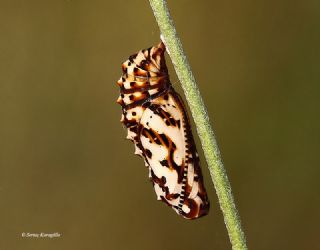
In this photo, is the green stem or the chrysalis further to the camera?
the chrysalis

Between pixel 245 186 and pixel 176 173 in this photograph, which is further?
pixel 245 186

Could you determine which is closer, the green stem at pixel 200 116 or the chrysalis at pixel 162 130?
the green stem at pixel 200 116

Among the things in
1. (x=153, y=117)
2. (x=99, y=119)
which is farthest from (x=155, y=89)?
(x=99, y=119)

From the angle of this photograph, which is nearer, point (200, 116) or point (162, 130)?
point (200, 116)

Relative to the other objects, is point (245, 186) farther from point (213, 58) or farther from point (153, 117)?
point (153, 117)

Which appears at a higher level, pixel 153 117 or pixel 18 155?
pixel 18 155
